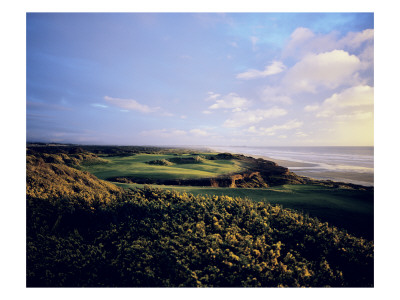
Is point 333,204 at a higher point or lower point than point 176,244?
higher

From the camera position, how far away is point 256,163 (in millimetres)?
14750

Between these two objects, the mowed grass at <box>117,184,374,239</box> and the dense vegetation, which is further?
the mowed grass at <box>117,184,374,239</box>

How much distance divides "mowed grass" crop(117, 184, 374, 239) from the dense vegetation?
0.64 m

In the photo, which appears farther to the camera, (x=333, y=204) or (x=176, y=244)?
(x=333, y=204)

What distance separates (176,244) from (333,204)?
532 centimetres

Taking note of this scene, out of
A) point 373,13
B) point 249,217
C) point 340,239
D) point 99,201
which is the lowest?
point 340,239

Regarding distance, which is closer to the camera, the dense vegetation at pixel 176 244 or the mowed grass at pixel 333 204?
the dense vegetation at pixel 176 244

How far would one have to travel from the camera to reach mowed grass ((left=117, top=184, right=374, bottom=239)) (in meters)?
5.14

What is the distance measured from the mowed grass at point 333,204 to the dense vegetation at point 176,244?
64 cm

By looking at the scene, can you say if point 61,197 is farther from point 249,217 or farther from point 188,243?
point 249,217

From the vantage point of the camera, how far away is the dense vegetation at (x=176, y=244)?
3.68 meters

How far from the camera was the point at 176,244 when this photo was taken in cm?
405
